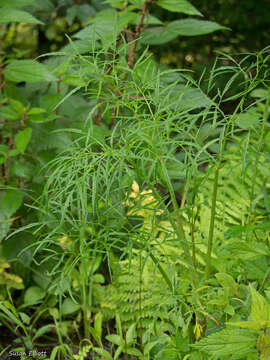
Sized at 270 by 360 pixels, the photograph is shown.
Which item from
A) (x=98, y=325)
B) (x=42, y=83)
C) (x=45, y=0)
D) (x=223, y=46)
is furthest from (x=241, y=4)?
(x=98, y=325)

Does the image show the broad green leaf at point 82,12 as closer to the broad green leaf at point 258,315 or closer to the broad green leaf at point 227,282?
the broad green leaf at point 227,282

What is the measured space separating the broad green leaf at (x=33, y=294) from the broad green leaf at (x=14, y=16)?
0.96 m

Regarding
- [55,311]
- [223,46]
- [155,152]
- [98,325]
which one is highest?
[155,152]

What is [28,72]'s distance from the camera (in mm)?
1771

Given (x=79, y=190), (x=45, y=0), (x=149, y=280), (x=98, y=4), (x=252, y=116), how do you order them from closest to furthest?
(x=79, y=190)
(x=252, y=116)
(x=149, y=280)
(x=45, y=0)
(x=98, y=4)

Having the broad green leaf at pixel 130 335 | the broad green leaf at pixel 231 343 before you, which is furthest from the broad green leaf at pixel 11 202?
the broad green leaf at pixel 231 343

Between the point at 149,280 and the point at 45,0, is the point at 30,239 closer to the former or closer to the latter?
the point at 149,280

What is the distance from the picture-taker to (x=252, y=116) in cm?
138

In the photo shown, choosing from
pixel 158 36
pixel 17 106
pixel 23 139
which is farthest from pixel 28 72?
pixel 158 36

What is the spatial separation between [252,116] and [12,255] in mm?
1038

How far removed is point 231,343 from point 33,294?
997 mm

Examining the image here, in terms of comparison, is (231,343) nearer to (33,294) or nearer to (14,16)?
(33,294)

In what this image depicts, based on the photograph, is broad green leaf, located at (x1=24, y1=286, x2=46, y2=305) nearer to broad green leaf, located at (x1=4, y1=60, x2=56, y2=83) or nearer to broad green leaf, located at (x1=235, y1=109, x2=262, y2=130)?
broad green leaf, located at (x1=4, y1=60, x2=56, y2=83)

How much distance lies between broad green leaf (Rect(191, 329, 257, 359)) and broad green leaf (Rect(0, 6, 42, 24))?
1.20 meters
